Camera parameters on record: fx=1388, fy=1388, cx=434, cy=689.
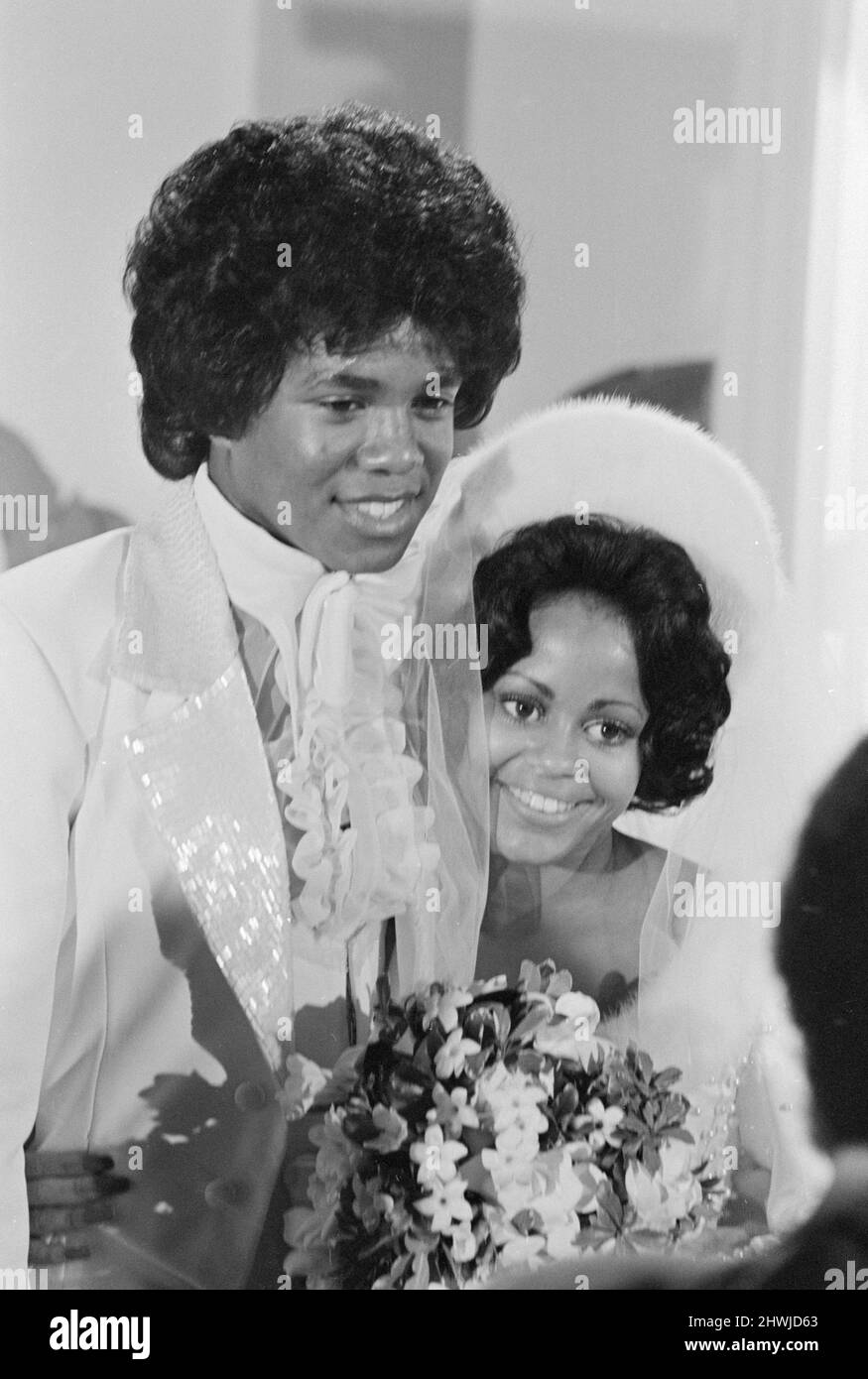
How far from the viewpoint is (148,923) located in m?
1.64

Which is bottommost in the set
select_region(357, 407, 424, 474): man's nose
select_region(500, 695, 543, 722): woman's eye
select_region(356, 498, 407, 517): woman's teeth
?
select_region(500, 695, 543, 722): woman's eye

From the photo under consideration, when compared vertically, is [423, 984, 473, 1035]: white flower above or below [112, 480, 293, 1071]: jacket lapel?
below

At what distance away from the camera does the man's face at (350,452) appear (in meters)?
1.63

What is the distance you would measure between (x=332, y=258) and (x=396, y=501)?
292 mm

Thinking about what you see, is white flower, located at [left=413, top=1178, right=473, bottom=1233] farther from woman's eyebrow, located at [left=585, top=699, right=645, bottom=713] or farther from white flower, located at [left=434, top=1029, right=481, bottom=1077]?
woman's eyebrow, located at [left=585, top=699, right=645, bottom=713]

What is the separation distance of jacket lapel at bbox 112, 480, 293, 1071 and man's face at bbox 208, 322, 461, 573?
160 mm

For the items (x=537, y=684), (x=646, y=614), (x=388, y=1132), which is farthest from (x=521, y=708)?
(x=388, y=1132)

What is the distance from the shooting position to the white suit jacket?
5.37 feet

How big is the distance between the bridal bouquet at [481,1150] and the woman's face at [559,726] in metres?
0.20

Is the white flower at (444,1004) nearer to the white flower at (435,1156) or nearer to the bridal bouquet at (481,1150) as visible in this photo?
the bridal bouquet at (481,1150)

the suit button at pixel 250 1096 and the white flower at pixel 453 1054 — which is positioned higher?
the white flower at pixel 453 1054

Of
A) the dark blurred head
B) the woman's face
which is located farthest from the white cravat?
the dark blurred head

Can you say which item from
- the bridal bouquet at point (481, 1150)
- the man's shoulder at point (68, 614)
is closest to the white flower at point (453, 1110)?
the bridal bouquet at point (481, 1150)

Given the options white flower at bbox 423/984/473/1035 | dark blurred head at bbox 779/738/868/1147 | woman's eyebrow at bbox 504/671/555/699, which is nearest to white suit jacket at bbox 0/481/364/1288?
white flower at bbox 423/984/473/1035
